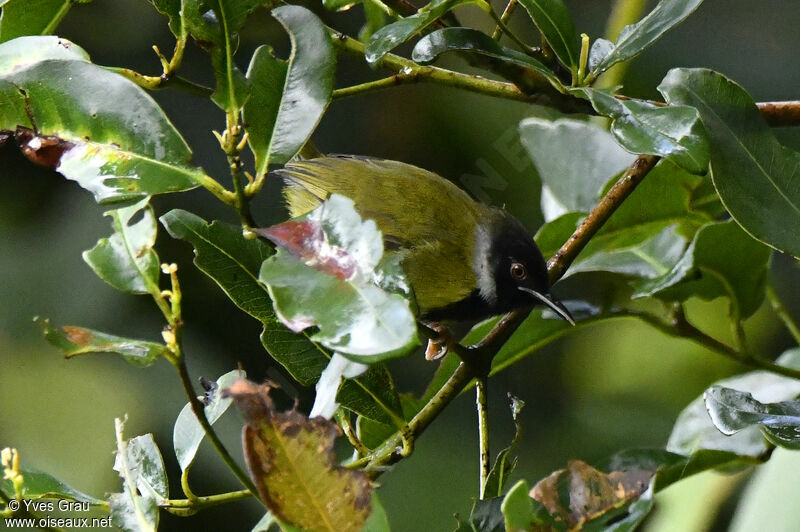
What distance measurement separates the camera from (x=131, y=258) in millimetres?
1163

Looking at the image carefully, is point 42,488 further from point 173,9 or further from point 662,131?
point 662,131

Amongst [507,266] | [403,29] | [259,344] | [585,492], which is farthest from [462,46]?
[259,344]

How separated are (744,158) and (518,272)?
1.25 m

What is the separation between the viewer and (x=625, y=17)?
2918 millimetres

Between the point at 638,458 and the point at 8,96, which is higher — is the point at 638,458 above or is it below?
below

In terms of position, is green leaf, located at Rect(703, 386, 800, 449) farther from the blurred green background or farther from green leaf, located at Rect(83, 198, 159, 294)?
the blurred green background

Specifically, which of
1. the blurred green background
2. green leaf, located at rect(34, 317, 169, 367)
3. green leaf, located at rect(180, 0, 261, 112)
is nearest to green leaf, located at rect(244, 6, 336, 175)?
green leaf, located at rect(180, 0, 261, 112)

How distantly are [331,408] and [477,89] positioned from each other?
0.80m

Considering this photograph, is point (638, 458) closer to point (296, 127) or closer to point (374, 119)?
point (296, 127)

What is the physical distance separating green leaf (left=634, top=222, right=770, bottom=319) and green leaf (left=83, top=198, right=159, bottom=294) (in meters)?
0.97

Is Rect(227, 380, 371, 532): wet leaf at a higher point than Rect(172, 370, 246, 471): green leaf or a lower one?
higher

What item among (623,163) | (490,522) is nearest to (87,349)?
(490,522)

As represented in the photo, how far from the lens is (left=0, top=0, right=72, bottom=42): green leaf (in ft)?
5.21

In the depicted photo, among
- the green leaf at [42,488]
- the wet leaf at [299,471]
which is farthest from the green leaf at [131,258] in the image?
the green leaf at [42,488]
